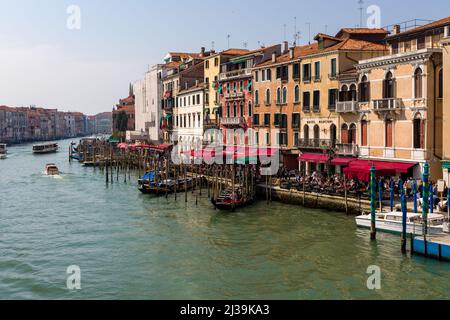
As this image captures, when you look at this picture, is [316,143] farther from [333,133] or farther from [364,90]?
[364,90]

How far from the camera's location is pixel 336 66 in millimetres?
31531

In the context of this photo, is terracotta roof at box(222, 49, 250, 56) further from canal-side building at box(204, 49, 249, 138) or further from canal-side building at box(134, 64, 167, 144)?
canal-side building at box(134, 64, 167, 144)

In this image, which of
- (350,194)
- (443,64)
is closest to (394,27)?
(443,64)

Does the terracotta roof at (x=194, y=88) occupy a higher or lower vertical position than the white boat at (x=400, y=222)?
higher

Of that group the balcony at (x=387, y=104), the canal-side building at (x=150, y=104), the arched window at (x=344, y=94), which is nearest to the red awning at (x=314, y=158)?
the arched window at (x=344, y=94)

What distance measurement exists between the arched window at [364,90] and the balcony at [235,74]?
12976 millimetres

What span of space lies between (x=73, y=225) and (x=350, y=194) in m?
13.4

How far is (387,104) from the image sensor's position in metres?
27.3

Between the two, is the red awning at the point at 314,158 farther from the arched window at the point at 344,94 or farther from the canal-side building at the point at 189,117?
the canal-side building at the point at 189,117

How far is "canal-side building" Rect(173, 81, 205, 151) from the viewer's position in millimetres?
50312

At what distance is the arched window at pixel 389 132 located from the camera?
90.0 feet

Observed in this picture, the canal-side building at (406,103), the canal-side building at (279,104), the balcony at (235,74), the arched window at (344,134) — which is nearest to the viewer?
the canal-side building at (406,103)

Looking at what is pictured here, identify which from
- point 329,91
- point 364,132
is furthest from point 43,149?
point 364,132

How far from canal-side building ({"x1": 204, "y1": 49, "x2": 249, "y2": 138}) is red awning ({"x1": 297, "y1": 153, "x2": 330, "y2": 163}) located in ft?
45.1
